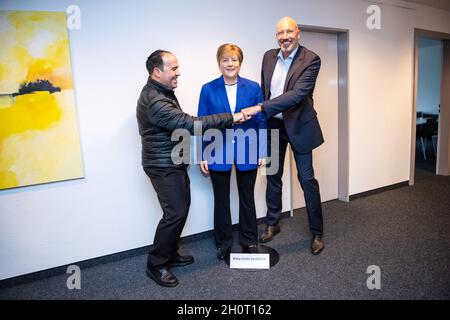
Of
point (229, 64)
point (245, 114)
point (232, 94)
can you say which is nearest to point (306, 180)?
point (245, 114)

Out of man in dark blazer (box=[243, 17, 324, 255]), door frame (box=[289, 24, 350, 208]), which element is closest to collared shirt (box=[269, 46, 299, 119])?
man in dark blazer (box=[243, 17, 324, 255])

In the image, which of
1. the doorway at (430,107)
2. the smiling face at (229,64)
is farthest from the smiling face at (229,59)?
the doorway at (430,107)

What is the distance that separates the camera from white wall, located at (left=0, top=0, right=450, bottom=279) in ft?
7.18

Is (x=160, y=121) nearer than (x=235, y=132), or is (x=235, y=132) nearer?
(x=160, y=121)

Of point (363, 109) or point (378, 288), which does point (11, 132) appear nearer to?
point (378, 288)

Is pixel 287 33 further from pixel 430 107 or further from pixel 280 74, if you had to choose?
pixel 430 107

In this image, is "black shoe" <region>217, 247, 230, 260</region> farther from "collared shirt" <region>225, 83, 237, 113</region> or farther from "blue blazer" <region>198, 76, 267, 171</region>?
"collared shirt" <region>225, 83, 237, 113</region>

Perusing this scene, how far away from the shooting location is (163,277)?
2.11 meters

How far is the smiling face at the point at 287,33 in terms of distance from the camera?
2287mm

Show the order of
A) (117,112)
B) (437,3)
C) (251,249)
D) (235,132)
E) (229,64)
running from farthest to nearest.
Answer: (437,3), (251,249), (117,112), (235,132), (229,64)

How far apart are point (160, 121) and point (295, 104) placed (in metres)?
1.00

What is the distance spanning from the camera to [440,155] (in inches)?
183

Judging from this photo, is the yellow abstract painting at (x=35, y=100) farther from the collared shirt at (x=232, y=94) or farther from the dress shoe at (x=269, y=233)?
Answer: the dress shoe at (x=269, y=233)

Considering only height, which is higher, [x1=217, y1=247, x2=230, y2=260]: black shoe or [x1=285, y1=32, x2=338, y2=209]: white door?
[x1=285, y1=32, x2=338, y2=209]: white door
